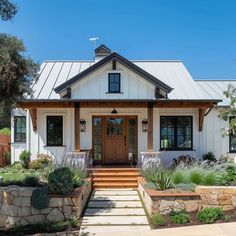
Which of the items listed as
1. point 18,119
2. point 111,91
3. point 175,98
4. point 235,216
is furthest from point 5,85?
point 18,119

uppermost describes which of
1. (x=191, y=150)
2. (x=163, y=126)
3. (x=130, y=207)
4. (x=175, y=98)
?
(x=175, y=98)

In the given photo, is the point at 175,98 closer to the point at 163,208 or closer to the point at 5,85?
the point at 163,208

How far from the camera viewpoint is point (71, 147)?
1650 centimetres

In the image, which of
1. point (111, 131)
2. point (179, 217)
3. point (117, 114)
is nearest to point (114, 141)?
point (111, 131)

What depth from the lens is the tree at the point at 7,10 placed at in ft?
28.4

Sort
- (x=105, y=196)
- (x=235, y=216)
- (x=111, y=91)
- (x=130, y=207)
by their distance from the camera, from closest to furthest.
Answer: (x=235, y=216)
(x=130, y=207)
(x=105, y=196)
(x=111, y=91)

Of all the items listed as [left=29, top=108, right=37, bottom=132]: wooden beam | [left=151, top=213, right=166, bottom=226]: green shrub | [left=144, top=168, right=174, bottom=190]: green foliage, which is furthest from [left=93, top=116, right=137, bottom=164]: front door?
[left=151, top=213, right=166, bottom=226]: green shrub

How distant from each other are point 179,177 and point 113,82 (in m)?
6.54

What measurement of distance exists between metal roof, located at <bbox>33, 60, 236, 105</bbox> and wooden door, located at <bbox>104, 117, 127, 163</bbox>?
8.38 feet

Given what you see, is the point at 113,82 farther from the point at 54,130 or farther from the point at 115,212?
the point at 115,212

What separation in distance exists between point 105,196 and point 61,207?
112 inches

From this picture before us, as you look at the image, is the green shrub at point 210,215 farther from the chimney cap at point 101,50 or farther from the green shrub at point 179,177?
the chimney cap at point 101,50

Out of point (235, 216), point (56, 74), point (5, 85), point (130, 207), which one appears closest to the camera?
point (5, 85)

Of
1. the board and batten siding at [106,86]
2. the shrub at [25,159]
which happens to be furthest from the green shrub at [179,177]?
the shrub at [25,159]
